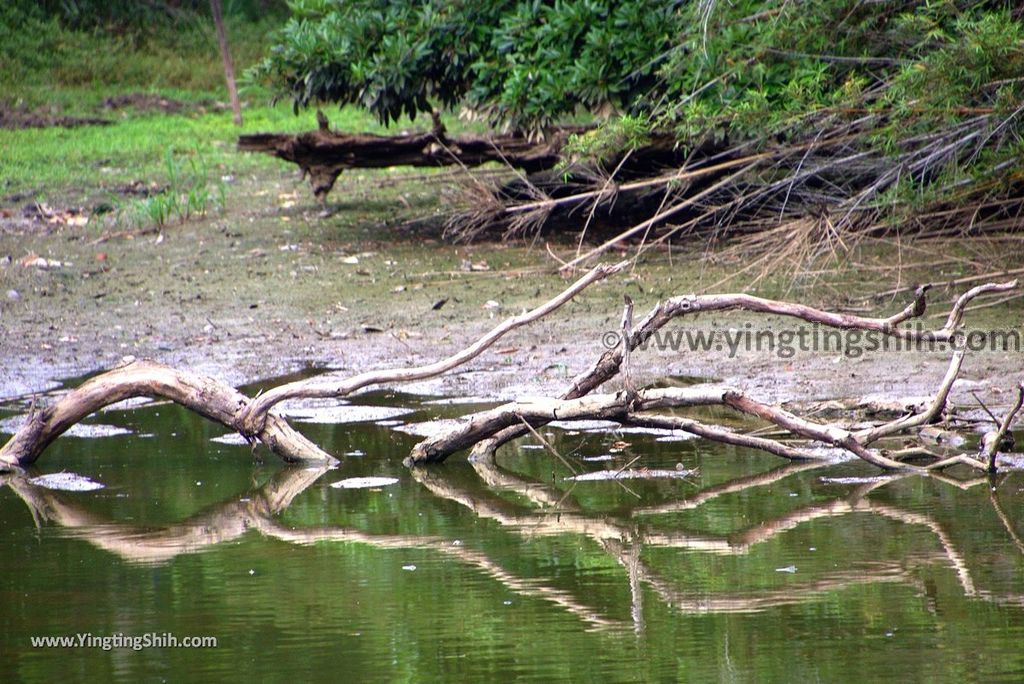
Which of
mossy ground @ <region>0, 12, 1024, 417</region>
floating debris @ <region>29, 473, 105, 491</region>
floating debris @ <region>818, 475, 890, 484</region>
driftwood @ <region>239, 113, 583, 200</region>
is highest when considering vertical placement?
driftwood @ <region>239, 113, 583, 200</region>

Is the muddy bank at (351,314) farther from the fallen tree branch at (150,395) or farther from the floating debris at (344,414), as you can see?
the fallen tree branch at (150,395)

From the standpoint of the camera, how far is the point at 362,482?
497 centimetres

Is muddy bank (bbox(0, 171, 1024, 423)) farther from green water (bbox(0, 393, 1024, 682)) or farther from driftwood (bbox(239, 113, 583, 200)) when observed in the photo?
green water (bbox(0, 393, 1024, 682))

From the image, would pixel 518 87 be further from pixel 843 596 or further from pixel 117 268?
pixel 843 596

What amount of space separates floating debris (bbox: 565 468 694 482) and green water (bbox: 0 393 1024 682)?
0.07 meters

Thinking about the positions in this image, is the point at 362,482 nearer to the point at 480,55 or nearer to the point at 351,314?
the point at 351,314

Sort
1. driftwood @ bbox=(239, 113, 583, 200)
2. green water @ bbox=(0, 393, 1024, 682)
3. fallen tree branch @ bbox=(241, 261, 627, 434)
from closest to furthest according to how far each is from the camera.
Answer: green water @ bbox=(0, 393, 1024, 682), fallen tree branch @ bbox=(241, 261, 627, 434), driftwood @ bbox=(239, 113, 583, 200)

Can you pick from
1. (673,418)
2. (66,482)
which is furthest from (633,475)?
(66,482)

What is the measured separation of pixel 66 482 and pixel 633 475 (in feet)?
6.95

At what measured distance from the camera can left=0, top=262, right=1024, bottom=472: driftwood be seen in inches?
183

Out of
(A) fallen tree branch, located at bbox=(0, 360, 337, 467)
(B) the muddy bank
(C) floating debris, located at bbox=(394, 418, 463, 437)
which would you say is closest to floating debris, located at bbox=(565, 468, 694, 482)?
(C) floating debris, located at bbox=(394, 418, 463, 437)

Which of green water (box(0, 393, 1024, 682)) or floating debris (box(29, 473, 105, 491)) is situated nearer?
green water (box(0, 393, 1024, 682))

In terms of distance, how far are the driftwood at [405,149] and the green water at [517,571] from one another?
4.08 m

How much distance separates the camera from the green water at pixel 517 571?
315 centimetres
